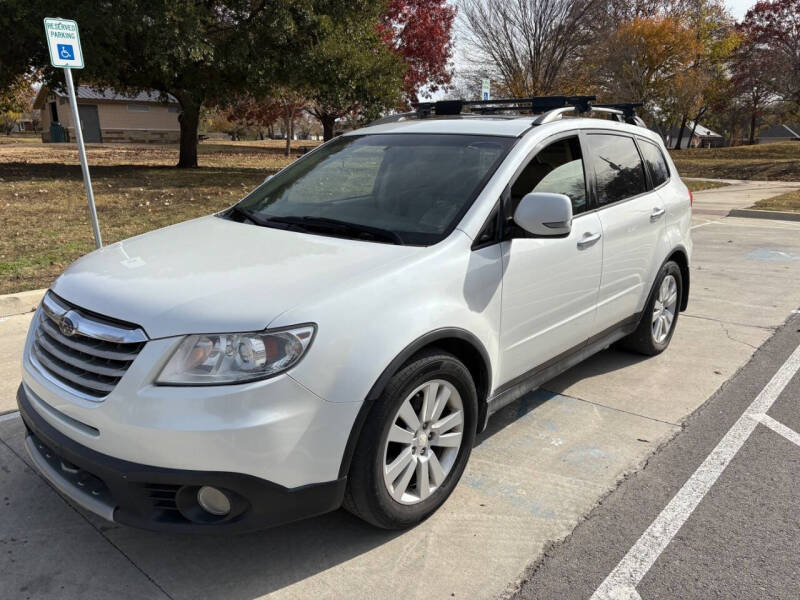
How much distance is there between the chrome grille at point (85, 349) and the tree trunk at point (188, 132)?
1777 centimetres

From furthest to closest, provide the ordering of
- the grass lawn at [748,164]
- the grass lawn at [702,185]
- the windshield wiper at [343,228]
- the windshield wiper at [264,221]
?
the grass lawn at [748,164]
the grass lawn at [702,185]
the windshield wiper at [264,221]
the windshield wiper at [343,228]

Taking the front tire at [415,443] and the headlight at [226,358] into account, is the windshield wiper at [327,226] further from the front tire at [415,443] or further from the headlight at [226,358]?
the headlight at [226,358]

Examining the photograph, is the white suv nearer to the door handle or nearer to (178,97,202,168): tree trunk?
the door handle

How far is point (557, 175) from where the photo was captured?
12.3ft

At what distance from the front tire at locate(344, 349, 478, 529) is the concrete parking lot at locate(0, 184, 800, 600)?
0.16 metres

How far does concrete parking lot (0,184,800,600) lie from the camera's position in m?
2.56

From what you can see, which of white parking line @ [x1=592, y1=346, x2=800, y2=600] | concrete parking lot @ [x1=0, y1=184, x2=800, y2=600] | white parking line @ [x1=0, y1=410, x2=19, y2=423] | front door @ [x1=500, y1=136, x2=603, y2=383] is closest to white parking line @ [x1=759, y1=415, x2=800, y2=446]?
white parking line @ [x1=592, y1=346, x2=800, y2=600]

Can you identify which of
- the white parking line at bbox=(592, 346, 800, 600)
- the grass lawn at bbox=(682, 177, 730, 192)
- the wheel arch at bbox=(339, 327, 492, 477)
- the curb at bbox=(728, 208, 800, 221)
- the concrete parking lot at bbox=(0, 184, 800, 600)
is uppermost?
the wheel arch at bbox=(339, 327, 492, 477)

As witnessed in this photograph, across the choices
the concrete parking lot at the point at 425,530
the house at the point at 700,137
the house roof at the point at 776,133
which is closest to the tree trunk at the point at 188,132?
the concrete parking lot at the point at 425,530

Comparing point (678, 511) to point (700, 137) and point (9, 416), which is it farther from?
point (700, 137)

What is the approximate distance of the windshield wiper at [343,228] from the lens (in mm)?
3092

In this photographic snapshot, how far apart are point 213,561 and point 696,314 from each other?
5.24m

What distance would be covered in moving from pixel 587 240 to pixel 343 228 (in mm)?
1478

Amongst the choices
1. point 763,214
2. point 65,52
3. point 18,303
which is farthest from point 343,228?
point 763,214
